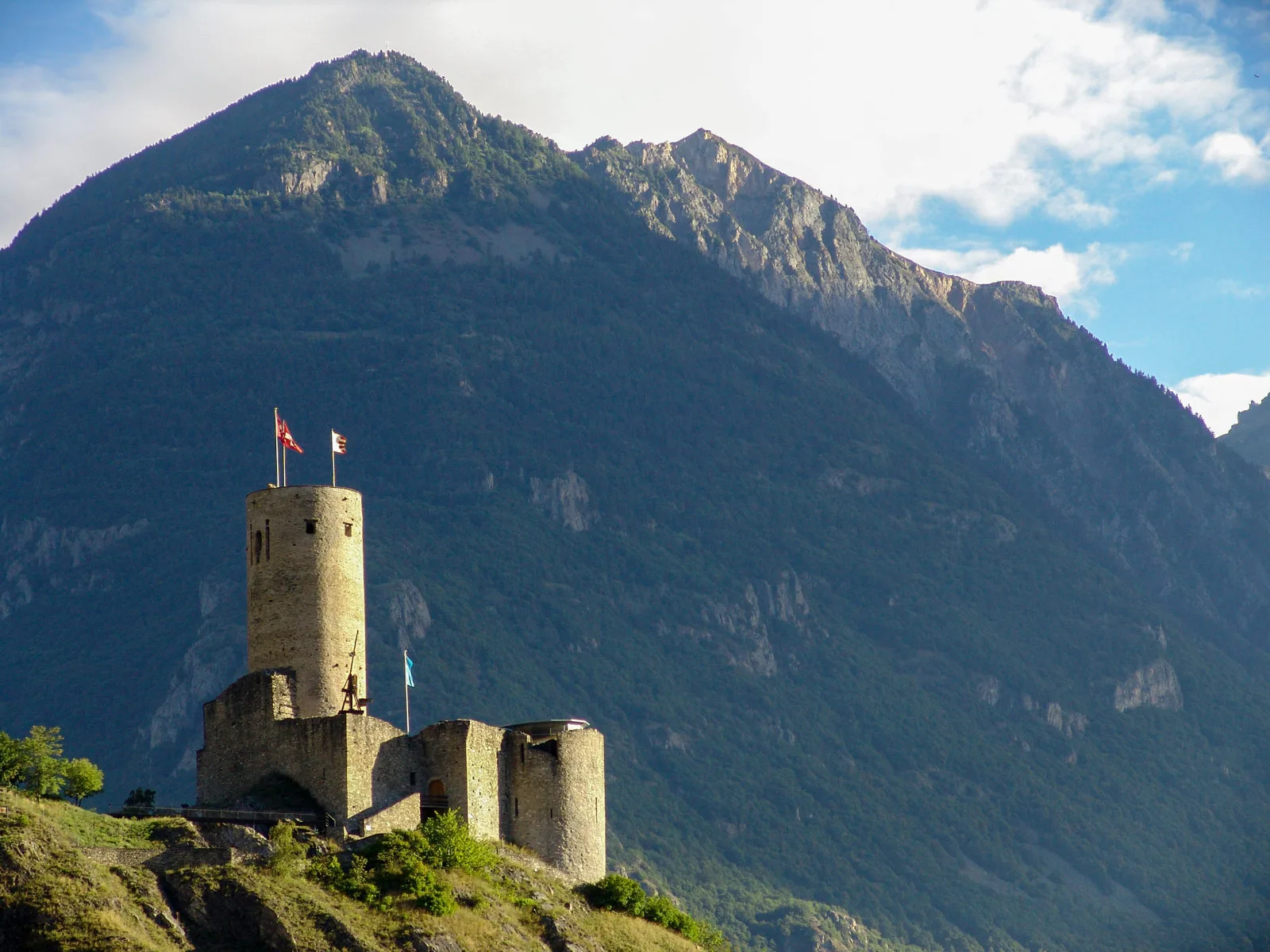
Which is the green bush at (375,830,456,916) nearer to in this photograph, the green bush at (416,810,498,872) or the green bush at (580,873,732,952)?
the green bush at (416,810,498,872)

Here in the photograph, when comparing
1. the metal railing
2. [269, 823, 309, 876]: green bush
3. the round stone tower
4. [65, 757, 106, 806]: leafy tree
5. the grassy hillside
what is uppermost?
the round stone tower

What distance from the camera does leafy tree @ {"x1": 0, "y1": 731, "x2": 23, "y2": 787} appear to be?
90938mm

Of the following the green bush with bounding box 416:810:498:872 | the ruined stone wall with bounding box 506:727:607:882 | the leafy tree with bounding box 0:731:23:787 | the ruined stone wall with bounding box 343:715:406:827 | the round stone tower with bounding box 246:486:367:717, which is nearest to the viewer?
the leafy tree with bounding box 0:731:23:787

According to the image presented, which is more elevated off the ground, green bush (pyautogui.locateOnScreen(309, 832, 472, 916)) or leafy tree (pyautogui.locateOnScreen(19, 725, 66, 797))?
leafy tree (pyautogui.locateOnScreen(19, 725, 66, 797))

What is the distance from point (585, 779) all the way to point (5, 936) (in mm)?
31274

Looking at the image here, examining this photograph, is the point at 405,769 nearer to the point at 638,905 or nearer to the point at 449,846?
the point at 449,846

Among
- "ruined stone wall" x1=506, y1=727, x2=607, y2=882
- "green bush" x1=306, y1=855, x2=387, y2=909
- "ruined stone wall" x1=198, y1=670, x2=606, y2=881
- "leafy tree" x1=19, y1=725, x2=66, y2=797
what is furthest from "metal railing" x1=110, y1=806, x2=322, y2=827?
"ruined stone wall" x1=506, y1=727, x2=607, y2=882

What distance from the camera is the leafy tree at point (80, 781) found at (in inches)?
3661

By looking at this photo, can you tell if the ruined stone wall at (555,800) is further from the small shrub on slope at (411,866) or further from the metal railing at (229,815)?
the metal railing at (229,815)

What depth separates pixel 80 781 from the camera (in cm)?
9356

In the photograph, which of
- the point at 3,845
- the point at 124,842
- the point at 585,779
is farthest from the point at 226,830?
the point at 585,779

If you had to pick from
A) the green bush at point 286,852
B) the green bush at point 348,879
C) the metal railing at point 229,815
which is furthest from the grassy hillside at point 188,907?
the metal railing at point 229,815

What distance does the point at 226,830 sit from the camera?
89250mm

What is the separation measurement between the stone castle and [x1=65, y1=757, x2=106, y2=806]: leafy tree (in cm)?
568
